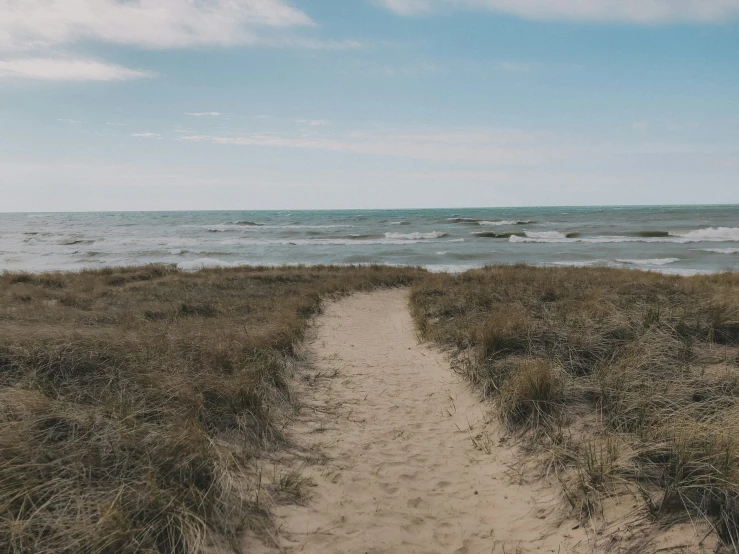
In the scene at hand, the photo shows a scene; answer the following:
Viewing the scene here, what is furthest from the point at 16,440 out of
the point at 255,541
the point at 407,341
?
the point at 407,341

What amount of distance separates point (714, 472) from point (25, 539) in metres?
4.88

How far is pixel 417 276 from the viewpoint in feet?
63.7

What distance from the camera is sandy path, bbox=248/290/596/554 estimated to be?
367 cm

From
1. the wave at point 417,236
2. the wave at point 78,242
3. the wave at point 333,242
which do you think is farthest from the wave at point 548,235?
the wave at point 78,242

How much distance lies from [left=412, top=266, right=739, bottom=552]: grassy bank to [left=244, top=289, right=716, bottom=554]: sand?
12.3 inches

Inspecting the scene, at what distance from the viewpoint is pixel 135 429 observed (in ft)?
13.5

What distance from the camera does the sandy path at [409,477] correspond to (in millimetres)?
3666

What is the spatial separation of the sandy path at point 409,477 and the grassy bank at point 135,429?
57cm

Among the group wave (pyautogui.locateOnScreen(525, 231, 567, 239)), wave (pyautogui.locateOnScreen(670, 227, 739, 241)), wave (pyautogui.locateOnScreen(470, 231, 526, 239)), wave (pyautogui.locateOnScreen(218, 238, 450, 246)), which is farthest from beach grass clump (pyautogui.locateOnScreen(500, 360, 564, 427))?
wave (pyautogui.locateOnScreen(670, 227, 739, 241))

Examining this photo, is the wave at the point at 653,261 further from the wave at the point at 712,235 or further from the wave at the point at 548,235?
the wave at the point at 548,235

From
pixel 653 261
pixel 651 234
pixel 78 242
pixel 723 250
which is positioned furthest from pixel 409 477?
pixel 78 242

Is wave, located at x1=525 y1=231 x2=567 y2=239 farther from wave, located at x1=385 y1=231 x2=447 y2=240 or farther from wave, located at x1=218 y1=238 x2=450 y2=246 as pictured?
wave, located at x1=385 y1=231 x2=447 y2=240

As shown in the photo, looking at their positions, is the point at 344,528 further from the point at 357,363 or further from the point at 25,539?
the point at 357,363

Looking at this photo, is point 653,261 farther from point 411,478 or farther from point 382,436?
point 411,478
